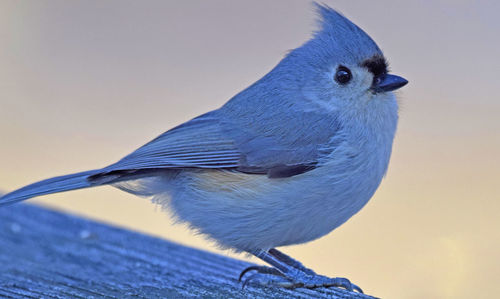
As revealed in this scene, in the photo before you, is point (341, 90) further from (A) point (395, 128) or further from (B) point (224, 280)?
(B) point (224, 280)

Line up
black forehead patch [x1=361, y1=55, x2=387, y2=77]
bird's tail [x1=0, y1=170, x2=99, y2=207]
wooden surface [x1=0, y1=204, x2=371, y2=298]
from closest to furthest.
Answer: wooden surface [x1=0, y1=204, x2=371, y2=298]
bird's tail [x1=0, y1=170, x2=99, y2=207]
black forehead patch [x1=361, y1=55, x2=387, y2=77]

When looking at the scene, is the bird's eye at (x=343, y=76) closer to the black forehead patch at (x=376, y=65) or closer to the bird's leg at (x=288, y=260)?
the black forehead patch at (x=376, y=65)

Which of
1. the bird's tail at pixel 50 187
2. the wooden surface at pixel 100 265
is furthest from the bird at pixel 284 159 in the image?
the wooden surface at pixel 100 265

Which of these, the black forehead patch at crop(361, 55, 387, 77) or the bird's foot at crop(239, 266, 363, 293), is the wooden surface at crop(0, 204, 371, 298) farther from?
the black forehead patch at crop(361, 55, 387, 77)

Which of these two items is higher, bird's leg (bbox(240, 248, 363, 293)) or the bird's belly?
the bird's belly

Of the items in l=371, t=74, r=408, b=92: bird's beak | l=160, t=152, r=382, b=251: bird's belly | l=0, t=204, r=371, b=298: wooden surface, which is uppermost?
l=371, t=74, r=408, b=92: bird's beak

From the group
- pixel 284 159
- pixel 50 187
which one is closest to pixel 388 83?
pixel 284 159

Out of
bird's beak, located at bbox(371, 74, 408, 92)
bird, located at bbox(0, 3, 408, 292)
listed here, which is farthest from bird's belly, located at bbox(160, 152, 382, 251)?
bird's beak, located at bbox(371, 74, 408, 92)
